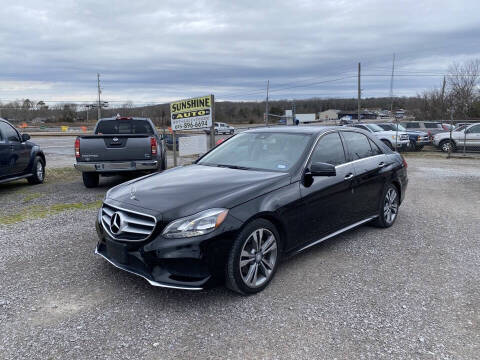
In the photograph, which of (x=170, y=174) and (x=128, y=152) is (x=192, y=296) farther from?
(x=128, y=152)

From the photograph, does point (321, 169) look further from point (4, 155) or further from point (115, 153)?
point (4, 155)

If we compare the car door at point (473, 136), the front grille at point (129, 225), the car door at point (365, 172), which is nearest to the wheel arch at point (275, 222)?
the front grille at point (129, 225)

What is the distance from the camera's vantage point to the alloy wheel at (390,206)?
5965 millimetres

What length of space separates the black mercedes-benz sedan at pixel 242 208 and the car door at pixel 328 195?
11mm

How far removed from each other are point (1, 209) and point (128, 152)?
8.67 feet

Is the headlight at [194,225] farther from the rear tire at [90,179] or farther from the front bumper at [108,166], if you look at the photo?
the rear tire at [90,179]

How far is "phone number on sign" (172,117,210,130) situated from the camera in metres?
10.4

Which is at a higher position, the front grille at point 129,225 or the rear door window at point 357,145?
the rear door window at point 357,145

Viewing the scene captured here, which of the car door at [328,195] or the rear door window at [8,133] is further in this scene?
the rear door window at [8,133]

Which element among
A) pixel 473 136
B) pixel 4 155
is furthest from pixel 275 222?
pixel 473 136

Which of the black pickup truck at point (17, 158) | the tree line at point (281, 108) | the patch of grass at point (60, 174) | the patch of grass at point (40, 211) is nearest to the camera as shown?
the patch of grass at point (40, 211)

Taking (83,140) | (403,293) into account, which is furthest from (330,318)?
(83,140)

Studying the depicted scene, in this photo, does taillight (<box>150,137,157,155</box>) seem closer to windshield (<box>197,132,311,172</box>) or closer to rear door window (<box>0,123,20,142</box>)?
rear door window (<box>0,123,20,142</box>)

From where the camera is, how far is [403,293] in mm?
3869
